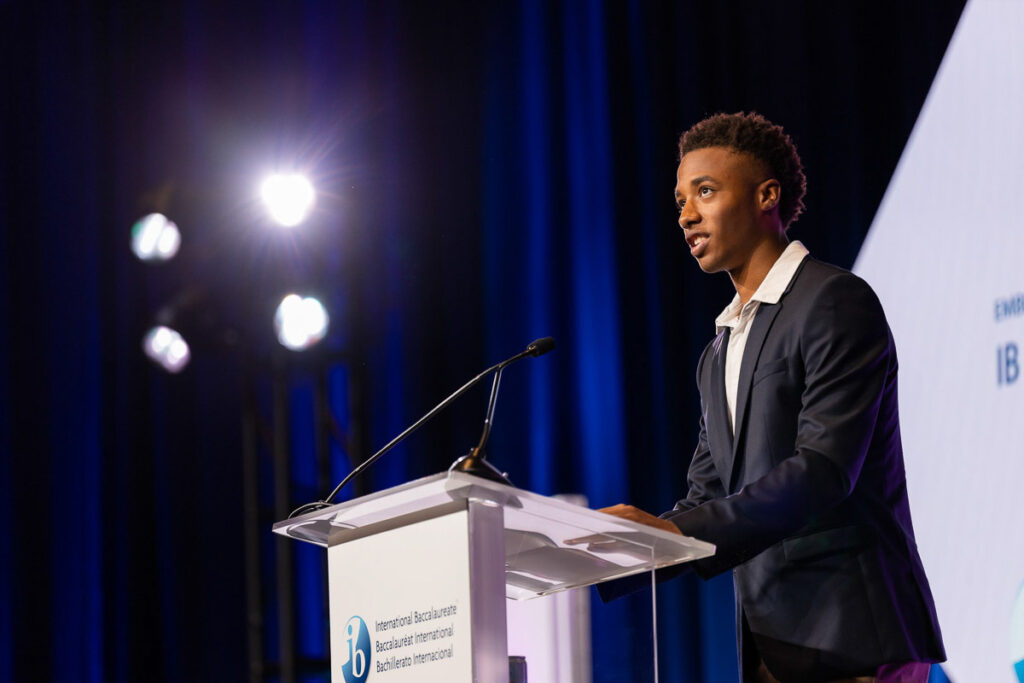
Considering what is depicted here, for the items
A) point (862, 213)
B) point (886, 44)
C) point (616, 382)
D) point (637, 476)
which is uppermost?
point (886, 44)

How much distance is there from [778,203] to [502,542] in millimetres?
954

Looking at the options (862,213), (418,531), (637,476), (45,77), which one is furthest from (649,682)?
(45,77)

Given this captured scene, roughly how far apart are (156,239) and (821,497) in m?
3.34

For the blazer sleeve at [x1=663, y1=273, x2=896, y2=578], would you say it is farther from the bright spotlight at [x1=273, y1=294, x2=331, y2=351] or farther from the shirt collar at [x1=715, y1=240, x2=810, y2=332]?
the bright spotlight at [x1=273, y1=294, x2=331, y2=351]

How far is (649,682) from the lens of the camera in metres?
4.05

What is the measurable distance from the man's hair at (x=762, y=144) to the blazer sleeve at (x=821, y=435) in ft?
1.13

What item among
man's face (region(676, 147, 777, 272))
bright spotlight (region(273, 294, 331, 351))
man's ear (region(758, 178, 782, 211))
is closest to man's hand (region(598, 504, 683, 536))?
man's face (region(676, 147, 777, 272))

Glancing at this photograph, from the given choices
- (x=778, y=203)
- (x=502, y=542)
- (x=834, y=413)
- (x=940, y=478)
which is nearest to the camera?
(x=502, y=542)

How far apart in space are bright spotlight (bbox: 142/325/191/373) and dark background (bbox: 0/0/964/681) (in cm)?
12

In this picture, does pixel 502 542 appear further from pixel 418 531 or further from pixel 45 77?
pixel 45 77

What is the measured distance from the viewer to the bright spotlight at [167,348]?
15.1 feet

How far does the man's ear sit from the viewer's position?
226 centimetres

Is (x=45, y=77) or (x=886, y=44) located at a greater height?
(x=45, y=77)

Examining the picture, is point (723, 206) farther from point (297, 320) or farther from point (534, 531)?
point (297, 320)
